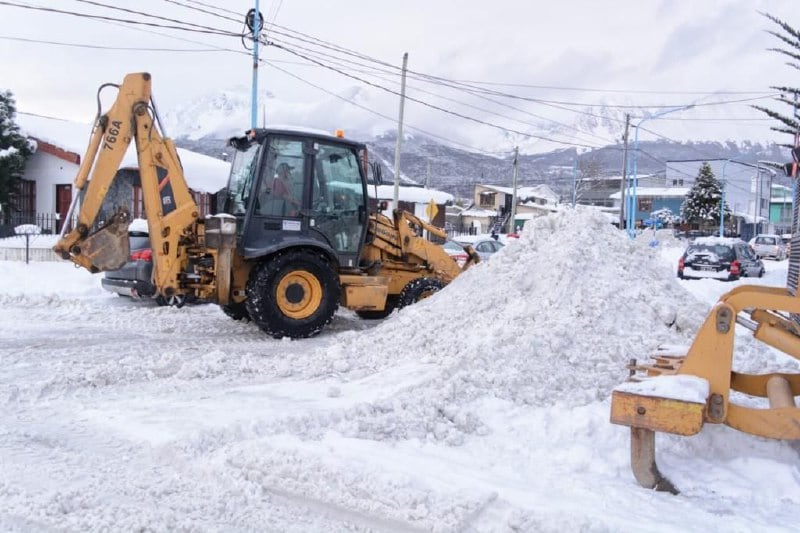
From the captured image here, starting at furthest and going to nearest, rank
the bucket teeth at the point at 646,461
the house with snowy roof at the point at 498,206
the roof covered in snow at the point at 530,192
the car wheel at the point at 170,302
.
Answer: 1. the roof covered in snow at the point at 530,192
2. the house with snowy roof at the point at 498,206
3. the car wheel at the point at 170,302
4. the bucket teeth at the point at 646,461

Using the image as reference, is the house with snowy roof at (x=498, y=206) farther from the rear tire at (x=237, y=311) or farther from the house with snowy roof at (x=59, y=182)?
the rear tire at (x=237, y=311)

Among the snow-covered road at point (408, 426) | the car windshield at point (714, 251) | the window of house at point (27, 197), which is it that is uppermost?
the window of house at point (27, 197)

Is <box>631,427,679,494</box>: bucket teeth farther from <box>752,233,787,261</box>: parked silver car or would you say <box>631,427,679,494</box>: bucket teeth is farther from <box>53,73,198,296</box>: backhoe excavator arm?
<box>752,233,787,261</box>: parked silver car

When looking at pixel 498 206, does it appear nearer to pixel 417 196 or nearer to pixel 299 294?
pixel 417 196

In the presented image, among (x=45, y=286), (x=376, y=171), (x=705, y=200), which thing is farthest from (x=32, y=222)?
(x=705, y=200)

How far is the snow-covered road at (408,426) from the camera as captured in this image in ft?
13.2

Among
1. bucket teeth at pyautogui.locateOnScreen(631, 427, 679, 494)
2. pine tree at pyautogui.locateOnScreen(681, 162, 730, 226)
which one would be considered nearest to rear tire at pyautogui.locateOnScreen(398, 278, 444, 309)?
bucket teeth at pyautogui.locateOnScreen(631, 427, 679, 494)

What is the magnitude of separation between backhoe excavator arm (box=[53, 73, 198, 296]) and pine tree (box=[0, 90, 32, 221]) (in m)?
13.9

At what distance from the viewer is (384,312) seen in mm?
11359

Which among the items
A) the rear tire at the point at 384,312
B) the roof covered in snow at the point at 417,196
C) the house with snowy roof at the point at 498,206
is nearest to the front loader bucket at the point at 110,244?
the rear tire at the point at 384,312

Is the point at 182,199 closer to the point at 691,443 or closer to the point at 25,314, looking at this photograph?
the point at 25,314

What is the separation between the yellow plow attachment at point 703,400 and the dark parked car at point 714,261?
64.7 feet

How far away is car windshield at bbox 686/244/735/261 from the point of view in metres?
23.0

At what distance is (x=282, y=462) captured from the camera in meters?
4.49
